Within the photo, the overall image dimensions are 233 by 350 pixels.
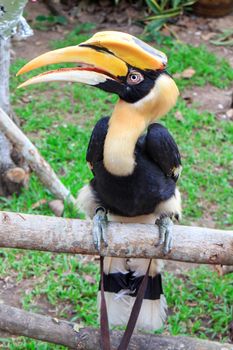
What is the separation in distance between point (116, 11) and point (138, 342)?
440cm

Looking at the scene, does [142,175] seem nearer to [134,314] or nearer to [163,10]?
[134,314]

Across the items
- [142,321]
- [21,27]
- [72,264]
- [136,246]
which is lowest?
[72,264]

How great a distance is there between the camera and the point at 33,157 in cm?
346

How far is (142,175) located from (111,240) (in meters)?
0.30

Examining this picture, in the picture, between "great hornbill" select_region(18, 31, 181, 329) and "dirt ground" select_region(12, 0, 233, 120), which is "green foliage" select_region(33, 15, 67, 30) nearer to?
"dirt ground" select_region(12, 0, 233, 120)

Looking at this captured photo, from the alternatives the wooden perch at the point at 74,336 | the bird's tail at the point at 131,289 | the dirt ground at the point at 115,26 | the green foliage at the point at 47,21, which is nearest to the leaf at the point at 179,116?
the dirt ground at the point at 115,26

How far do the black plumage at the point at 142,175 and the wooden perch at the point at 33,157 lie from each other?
3.24ft

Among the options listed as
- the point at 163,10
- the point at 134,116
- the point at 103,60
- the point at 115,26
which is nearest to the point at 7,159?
the point at 134,116

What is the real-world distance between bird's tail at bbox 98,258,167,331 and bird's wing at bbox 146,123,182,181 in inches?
17.2

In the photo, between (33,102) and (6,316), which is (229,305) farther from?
(33,102)

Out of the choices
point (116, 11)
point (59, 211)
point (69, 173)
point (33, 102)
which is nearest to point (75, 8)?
point (116, 11)

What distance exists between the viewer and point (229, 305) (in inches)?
123

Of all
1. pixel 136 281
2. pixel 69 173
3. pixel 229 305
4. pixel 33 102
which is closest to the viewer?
pixel 136 281

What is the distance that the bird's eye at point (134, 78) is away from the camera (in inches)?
82.9
